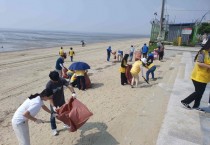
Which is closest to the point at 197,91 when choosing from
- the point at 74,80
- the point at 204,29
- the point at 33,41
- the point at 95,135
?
the point at 95,135

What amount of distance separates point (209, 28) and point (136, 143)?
112 ft

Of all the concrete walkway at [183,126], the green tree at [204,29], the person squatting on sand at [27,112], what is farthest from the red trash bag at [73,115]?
the green tree at [204,29]

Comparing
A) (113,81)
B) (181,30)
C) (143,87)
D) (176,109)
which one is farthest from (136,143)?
(181,30)

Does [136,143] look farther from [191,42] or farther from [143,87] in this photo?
[191,42]

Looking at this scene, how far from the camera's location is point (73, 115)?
15.1 ft

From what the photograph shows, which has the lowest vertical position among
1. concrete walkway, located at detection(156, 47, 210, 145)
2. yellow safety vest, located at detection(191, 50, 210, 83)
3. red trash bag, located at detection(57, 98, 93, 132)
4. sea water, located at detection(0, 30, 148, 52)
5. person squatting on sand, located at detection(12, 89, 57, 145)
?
sea water, located at detection(0, 30, 148, 52)

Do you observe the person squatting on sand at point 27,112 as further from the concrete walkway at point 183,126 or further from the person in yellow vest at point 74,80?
the person in yellow vest at point 74,80

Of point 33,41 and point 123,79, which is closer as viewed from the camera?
point 123,79

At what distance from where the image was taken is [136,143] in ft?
15.2

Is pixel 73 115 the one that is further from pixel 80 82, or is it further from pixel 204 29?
pixel 204 29

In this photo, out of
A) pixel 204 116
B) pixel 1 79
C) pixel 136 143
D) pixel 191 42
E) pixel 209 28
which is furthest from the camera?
pixel 209 28

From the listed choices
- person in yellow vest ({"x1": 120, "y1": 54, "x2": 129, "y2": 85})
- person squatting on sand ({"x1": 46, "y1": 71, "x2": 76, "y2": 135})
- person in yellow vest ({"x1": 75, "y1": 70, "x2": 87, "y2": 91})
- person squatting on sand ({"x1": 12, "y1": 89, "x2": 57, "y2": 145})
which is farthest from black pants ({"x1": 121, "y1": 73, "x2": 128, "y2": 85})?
person squatting on sand ({"x1": 12, "y1": 89, "x2": 57, "y2": 145})

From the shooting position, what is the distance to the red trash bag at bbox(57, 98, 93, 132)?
4.60m

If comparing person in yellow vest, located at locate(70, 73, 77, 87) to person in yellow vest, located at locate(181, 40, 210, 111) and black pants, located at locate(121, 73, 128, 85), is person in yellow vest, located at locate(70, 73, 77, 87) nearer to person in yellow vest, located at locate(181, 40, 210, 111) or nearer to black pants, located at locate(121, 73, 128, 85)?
black pants, located at locate(121, 73, 128, 85)
